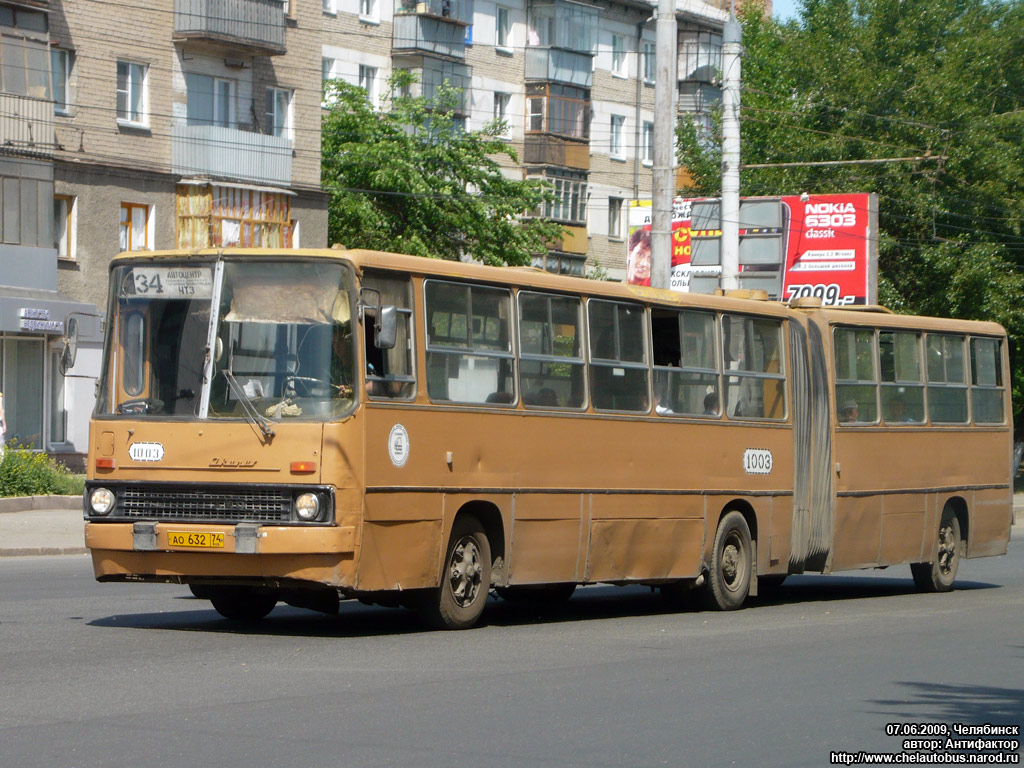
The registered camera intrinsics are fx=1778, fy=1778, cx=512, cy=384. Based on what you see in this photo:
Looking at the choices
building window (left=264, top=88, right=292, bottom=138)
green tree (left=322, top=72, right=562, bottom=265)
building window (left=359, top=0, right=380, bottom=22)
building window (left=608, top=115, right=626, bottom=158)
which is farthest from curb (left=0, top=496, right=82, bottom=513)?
building window (left=608, top=115, right=626, bottom=158)

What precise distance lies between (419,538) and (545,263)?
46806 mm

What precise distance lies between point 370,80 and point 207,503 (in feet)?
137

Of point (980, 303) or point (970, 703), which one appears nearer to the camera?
point (970, 703)

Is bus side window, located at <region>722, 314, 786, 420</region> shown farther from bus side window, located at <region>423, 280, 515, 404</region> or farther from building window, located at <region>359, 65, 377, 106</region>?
building window, located at <region>359, 65, 377, 106</region>

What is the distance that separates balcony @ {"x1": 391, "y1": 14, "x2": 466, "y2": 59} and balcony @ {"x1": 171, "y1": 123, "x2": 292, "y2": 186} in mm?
10785

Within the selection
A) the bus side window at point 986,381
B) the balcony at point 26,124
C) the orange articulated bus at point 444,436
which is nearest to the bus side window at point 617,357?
the orange articulated bus at point 444,436

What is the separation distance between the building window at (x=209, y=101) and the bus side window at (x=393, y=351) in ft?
94.9

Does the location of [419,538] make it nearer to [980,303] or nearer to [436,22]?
[980,303]

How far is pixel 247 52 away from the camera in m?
41.8

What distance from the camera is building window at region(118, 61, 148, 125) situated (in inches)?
1529

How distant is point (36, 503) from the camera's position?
90.6 feet

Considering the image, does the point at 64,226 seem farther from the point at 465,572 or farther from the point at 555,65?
the point at 465,572

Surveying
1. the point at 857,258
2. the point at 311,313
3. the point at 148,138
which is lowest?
the point at 311,313

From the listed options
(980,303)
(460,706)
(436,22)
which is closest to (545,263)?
(436,22)
